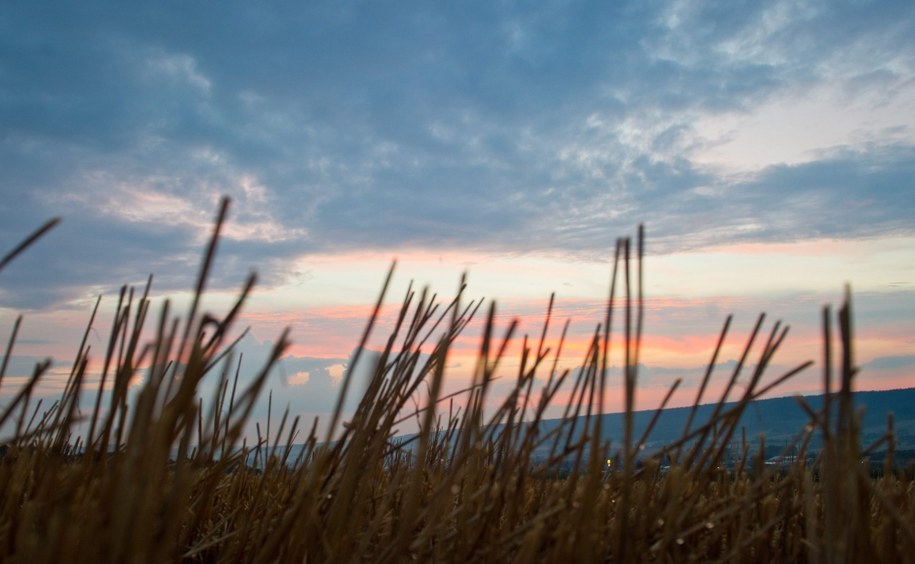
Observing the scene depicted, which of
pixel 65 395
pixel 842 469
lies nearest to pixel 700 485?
pixel 842 469

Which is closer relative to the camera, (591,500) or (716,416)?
(591,500)

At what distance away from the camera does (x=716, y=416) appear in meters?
1.63

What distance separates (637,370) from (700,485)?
0.57 metres

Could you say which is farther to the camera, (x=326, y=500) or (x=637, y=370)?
(x=326, y=500)

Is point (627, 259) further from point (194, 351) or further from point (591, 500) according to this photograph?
point (194, 351)

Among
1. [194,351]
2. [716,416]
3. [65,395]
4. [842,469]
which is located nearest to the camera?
[194,351]

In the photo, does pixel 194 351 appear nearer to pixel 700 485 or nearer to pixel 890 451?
pixel 700 485

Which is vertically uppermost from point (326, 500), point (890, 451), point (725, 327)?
point (725, 327)

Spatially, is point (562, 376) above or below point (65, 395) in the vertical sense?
above

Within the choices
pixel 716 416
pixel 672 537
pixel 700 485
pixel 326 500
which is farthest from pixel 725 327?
pixel 326 500

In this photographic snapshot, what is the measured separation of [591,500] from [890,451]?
2.70 ft

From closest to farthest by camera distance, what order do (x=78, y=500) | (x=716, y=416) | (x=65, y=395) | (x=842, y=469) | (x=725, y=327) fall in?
Answer: (x=842, y=469) < (x=78, y=500) < (x=716, y=416) < (x=725, y=327) < (x=65, y=395)

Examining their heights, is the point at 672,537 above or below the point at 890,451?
below

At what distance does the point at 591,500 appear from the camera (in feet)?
4.15
